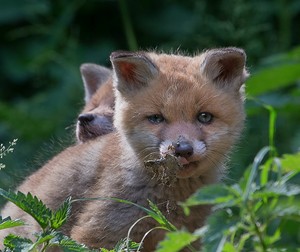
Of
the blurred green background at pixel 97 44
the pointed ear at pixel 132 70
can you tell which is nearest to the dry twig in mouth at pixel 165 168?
the pointed ear at pixel 132 70

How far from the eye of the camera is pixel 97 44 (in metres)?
12.5

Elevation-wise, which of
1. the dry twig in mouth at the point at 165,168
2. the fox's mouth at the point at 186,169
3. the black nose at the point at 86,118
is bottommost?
the black nose at the point at 86,118

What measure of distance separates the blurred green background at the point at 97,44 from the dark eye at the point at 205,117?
2.62 meters

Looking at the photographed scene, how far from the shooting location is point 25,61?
1258 cm

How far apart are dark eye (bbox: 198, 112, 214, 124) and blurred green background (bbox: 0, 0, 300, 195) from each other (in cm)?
262

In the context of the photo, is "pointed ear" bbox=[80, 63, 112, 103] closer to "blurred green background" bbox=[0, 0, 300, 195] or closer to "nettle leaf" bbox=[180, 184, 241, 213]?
"blurred green background" bbox=[0, 0, 300, 195]

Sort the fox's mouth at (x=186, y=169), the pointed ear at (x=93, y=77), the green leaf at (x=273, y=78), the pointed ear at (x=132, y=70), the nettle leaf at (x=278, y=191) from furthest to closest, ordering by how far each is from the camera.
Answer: the pointed ear at (x=93, y=77)
the green leaf at (x=273, y=78)
the pointed ear at (x=132, y=70)
the fox's mouth at (x=186, y=169)
the nettle leaf at (x=278, y=191)

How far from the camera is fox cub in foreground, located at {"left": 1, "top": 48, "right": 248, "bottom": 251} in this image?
566 centimetres

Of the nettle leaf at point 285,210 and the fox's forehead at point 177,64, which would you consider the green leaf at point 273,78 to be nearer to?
the fox's forehead at point 177,64

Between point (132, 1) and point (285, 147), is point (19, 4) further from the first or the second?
point (285, 147)

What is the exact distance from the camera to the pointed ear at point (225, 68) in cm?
602

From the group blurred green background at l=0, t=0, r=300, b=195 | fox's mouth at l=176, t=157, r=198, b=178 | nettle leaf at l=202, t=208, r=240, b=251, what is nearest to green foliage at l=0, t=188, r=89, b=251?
nettle leaf at l=202, t=208, r=240, b=251

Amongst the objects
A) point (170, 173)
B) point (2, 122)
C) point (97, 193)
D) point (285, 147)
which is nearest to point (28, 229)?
point (97, 193)

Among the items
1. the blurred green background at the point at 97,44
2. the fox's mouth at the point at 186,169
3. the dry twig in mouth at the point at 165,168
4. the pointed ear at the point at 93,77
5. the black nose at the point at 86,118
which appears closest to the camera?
the dry twig in mouth at the point at 165,168
